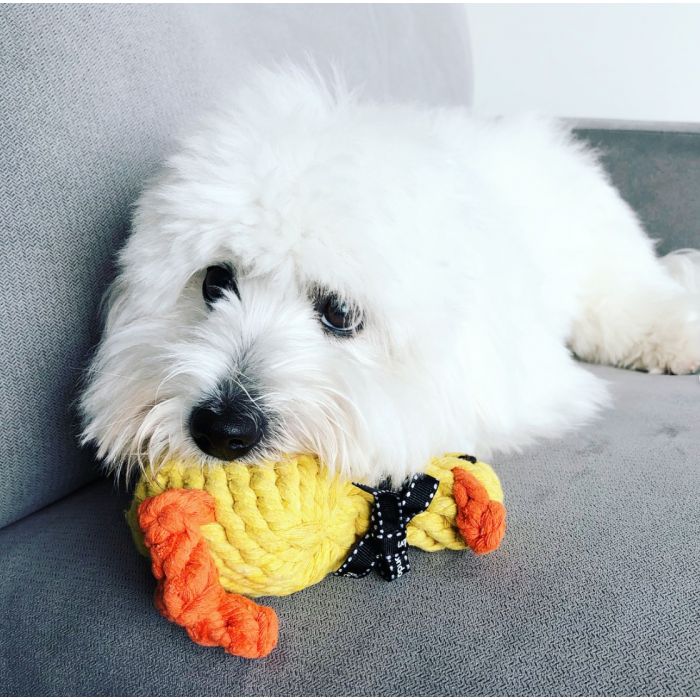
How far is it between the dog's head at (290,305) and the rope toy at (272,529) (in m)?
0.03

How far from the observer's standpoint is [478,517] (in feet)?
2.64

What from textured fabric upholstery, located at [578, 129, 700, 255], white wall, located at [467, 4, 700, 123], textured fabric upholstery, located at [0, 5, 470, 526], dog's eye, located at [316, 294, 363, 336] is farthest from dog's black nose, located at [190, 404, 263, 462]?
white wall, located at [467, 4, 700, 123]

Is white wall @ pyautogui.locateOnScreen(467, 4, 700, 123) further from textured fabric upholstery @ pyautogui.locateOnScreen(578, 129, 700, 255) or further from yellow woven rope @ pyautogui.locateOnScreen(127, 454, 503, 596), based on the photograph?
yellow woven rope @ pyautogui.locateOnScreen(127, 454, 503, 596)

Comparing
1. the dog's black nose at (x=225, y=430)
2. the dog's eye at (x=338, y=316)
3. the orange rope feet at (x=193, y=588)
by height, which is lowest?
the orange rope feet at (x=193, y=588)

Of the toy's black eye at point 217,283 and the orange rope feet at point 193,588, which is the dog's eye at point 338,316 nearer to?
the toy's black eye at point 217,283

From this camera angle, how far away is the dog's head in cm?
80

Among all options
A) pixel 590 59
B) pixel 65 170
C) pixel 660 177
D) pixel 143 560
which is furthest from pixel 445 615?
pixel 590 59

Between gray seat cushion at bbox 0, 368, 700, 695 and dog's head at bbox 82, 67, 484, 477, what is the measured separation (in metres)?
0.14

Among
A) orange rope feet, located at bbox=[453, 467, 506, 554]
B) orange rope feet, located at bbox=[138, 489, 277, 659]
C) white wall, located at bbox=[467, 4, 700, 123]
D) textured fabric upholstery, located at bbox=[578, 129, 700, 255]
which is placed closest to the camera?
orange rope feet, located at bbox=[138, 489, 277, 659]

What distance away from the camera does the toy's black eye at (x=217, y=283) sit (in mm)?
895

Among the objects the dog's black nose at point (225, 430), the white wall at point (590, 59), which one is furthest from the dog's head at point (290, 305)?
the white wall at point (590, 59)

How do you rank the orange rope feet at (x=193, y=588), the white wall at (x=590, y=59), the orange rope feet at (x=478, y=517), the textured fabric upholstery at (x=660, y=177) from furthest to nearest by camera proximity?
the white wall at (x=590, y=59) < the textured fabric upholstery at (x=660, y=177) < the orange rope feet at (x=478, y=517) < the orange rope feet at (x=193, y=588)

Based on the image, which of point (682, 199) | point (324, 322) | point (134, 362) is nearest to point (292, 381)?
point (324, 322)

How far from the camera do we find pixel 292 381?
0.81 m
